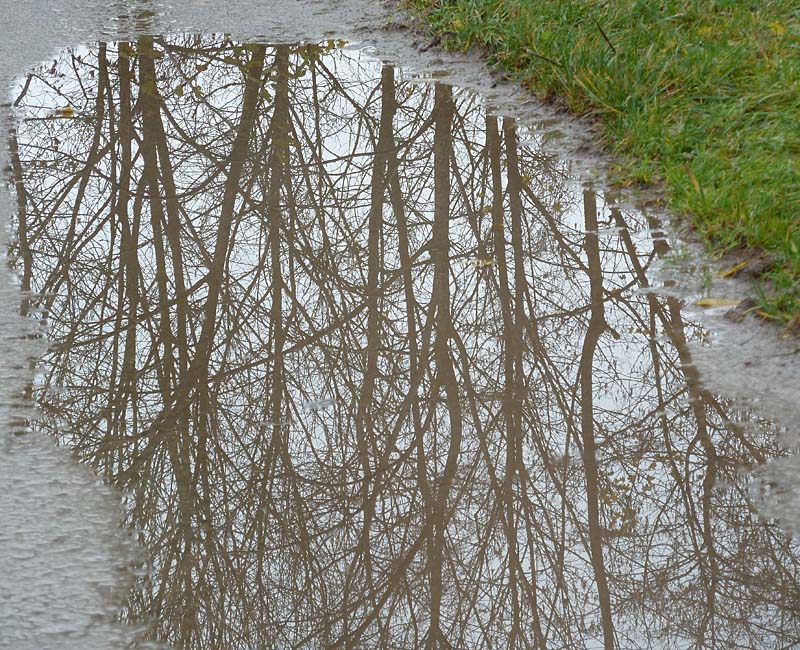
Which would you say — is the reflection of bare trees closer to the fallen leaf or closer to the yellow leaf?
the yellow leaf

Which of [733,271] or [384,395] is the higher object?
[733,271]

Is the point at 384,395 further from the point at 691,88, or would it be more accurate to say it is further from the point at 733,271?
the point at 691,88

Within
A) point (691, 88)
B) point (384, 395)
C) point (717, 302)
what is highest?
point (691, 88)

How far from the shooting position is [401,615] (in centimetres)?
231

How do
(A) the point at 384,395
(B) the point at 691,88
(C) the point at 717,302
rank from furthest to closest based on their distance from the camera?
(B) the point at 691,88
(C) the point at 717,302
(A) the point at 384,395

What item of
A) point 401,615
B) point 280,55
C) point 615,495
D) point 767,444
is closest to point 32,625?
point 401,615

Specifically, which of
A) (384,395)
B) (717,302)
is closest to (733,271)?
(717,302)

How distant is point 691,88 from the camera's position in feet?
16.3

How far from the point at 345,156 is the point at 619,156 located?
1235 mm

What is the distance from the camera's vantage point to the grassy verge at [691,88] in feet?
12.5

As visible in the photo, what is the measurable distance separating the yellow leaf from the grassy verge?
0.12 m

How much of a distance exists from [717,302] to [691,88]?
6.08 feet

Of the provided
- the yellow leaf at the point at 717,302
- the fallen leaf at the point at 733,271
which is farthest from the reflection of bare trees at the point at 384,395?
the fallen leaf at the point at 733,271

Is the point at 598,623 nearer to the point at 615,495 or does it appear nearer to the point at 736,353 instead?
the point at 615,495
